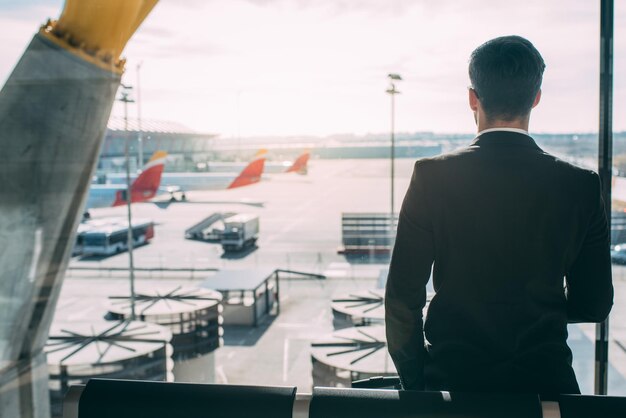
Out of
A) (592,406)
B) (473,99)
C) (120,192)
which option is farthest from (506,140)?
(120,192)

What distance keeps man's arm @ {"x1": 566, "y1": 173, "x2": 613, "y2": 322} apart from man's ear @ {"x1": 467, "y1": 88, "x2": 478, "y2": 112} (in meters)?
0.23

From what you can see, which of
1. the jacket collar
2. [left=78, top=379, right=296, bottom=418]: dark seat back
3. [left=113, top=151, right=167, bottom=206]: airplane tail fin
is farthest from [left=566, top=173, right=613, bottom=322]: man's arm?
[left=113, top=151, right=167, bottom=206]: airplane tail fin

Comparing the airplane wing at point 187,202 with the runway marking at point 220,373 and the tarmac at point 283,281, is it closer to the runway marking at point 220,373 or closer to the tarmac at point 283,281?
the tarmac at point 283,281

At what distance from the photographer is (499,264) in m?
0.98

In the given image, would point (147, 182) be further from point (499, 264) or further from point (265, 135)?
point (499, 264)

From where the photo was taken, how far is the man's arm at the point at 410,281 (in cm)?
99

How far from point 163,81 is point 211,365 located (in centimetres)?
349

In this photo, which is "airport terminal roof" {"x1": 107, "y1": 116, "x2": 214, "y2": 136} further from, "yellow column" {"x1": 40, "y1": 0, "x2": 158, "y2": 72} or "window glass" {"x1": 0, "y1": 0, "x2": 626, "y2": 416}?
"yellow column" {"x1": 40, "y1": 0, "x2": 158, "y2": 72}

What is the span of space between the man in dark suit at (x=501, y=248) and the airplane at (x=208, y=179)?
58.1 ft

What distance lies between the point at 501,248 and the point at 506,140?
18 centimetres

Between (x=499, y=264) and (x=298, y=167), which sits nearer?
(x=499, y=264)

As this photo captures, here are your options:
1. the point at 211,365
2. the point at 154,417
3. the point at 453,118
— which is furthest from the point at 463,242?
the point at 211,365

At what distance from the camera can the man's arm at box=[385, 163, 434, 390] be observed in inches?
39.1

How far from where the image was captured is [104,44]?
2.33 meters
